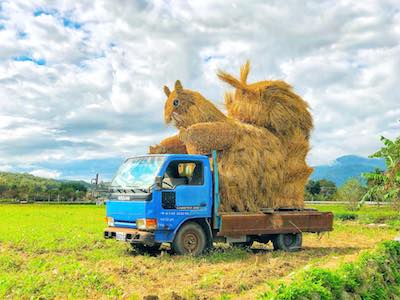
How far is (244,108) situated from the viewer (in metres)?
13.0

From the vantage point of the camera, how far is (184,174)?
37.0 feet

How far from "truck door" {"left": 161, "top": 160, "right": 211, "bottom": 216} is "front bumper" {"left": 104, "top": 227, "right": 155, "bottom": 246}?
0.65m

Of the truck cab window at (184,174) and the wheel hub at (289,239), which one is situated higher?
the truck cab window at (184,174)

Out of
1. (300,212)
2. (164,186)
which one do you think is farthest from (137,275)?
(300,212)

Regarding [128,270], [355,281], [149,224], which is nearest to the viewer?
[355,281]

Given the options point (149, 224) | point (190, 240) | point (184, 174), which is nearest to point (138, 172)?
point (184, 174)

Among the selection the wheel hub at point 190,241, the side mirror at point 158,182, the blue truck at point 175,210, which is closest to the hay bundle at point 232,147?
the blue truck at point 175,210

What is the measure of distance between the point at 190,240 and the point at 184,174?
1.52 metres

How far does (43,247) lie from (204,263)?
4.88 meters

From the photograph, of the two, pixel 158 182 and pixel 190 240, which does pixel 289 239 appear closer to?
pixel 190 240

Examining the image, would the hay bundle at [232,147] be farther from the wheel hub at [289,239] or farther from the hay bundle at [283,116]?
the wheel hub at [289,239]

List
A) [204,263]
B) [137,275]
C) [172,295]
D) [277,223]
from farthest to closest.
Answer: [277,223], [204,263], [137,275], [172,295]

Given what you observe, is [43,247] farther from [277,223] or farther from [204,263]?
[277,223]

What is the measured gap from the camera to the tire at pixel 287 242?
1231cm
